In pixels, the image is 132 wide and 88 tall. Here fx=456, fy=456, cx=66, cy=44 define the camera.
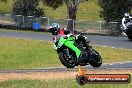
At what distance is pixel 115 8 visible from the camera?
1793 inches

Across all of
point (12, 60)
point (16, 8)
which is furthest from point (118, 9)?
point (12, 60)

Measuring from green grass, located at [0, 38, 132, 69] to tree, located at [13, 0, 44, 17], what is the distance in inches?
692

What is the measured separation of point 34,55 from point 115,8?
68.0 ft

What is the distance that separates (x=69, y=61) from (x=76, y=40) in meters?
0.56

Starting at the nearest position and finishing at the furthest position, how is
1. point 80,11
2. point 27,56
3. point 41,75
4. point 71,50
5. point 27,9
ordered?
point 71,50 < point 41,75 < point 27,56 < point 27,9 < point 80,11

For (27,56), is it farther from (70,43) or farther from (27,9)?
(27,9)

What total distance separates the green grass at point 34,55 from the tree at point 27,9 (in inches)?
692

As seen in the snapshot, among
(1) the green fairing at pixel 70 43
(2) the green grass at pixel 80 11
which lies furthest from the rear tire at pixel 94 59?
(2) the green grass at pixel 80 11

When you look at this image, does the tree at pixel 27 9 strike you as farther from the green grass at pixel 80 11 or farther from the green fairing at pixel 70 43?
the green fairing at pixel 70 43

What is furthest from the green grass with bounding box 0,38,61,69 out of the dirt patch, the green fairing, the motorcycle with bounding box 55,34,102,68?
the green fairing

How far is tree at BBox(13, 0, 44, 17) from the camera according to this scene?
49500 mm

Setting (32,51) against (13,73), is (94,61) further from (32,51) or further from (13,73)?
(32,51)

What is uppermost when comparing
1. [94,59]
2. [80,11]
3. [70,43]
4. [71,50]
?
[70,43]

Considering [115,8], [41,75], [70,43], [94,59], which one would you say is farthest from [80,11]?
[70,43]
